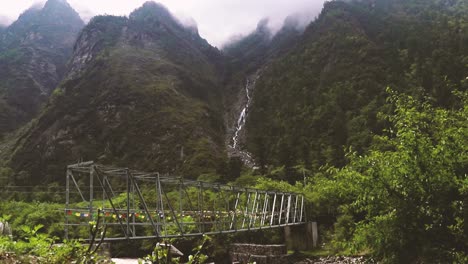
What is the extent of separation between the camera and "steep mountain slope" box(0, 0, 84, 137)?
137 m

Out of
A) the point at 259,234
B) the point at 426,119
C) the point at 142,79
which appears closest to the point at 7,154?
the point at 142,79

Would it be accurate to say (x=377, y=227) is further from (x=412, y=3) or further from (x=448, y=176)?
(x=412, y=3)

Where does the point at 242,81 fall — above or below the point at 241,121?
above

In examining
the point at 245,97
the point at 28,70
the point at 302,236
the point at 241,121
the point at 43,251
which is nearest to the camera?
the point at 43,251

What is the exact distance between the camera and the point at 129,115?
106625 mm

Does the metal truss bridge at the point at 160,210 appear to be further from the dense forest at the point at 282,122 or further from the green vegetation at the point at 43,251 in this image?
the dense forest at the point at 282,122

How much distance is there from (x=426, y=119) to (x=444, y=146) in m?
2.47

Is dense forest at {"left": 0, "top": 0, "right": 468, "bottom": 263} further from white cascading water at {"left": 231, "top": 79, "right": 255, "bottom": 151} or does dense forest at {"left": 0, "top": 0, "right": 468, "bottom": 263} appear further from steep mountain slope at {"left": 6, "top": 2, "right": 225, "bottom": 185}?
white cascading water at {"left": 231, "top": 79, "right": 255, "bottom": 151}

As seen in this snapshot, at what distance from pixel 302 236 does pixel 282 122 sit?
65921mm

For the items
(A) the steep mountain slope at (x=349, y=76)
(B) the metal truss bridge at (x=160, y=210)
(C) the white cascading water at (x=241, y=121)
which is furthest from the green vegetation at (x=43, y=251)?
(C) the white cascading water at (x=241, y=121)

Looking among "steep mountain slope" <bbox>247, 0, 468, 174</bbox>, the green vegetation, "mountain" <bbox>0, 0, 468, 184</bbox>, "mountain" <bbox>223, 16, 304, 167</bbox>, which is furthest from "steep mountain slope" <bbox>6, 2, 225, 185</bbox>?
the green vegetation

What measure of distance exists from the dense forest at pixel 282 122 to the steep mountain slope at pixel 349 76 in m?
0.46

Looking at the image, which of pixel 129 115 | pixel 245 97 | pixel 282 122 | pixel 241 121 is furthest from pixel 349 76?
pixel 129 115

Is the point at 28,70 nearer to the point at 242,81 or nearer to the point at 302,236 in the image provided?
the point at 242,81
